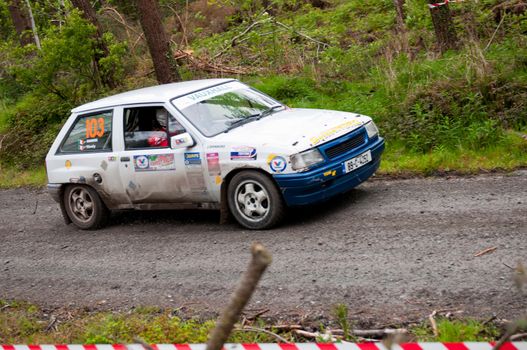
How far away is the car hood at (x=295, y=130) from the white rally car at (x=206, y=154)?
14mm

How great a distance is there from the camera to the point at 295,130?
8414 mm

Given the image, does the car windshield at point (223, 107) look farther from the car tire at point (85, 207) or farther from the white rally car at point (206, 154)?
the car tire at point (85, 207)

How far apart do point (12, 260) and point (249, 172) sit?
3196mm

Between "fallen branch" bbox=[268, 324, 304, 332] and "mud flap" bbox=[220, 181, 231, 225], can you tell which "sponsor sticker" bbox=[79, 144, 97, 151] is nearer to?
"mud flap" bbox=[220, 181, 231, 225]

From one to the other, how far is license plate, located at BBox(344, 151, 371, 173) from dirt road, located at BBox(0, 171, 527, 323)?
514mm

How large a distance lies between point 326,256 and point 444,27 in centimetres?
775

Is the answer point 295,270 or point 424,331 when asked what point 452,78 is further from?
point 424,331

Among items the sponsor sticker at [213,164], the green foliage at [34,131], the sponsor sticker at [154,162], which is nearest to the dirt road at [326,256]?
the sponsor sticker at [213,164]

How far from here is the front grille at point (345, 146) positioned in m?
8.33

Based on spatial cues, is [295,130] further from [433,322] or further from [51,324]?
[433,322]

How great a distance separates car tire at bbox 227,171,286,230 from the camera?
8.20 metres

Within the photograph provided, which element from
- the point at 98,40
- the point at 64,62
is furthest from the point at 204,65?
the point at 64,62

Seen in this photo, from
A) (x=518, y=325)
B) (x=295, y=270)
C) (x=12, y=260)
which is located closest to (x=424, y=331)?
(x=295, y=270)

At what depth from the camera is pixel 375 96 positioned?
1305cm
